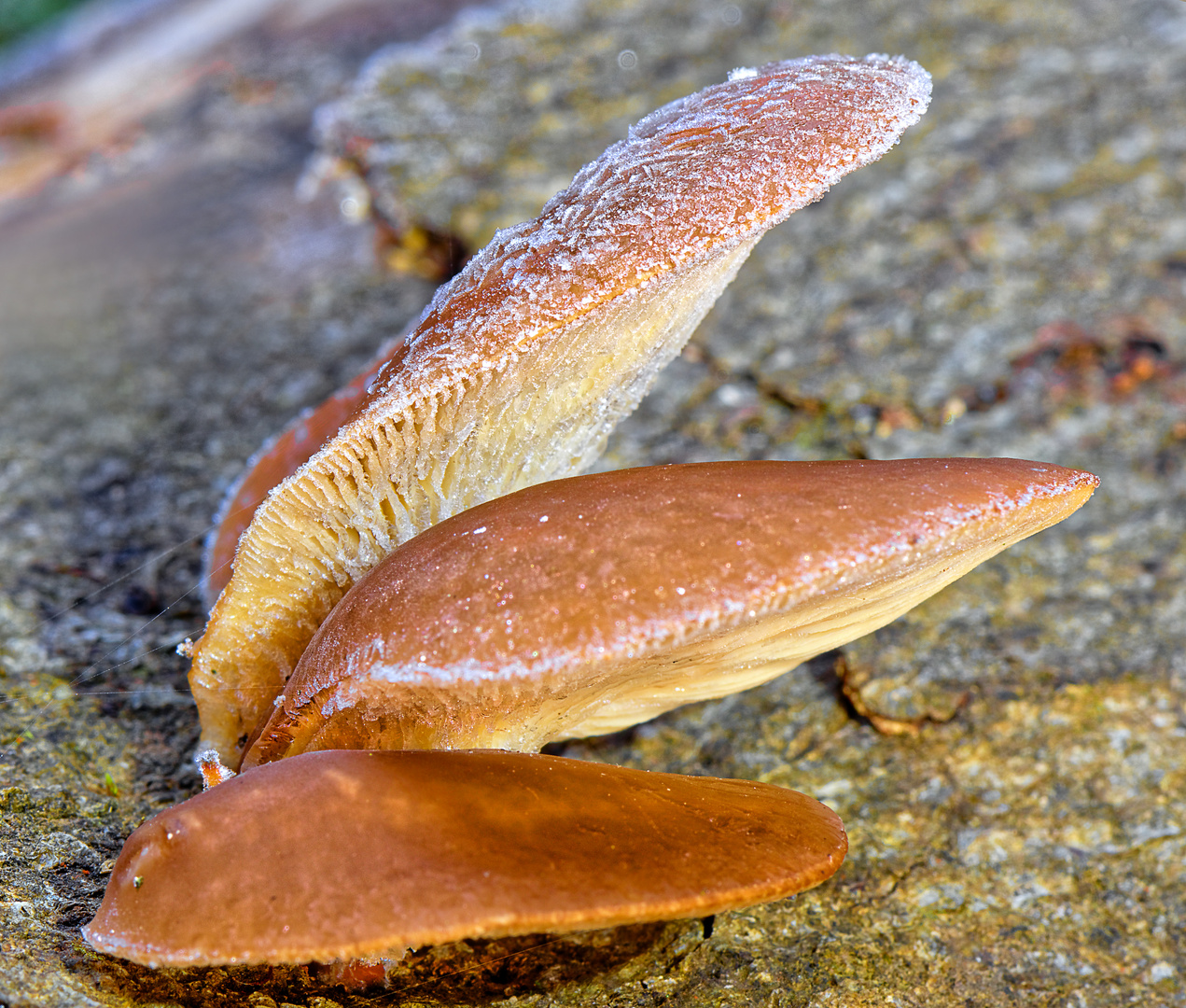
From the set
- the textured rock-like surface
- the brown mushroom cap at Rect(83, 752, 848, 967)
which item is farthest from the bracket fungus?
the textured rock-like surface

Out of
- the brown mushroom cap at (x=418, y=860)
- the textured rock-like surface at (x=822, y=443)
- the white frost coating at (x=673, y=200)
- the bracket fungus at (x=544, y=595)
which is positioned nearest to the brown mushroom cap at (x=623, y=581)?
the bracket fungus at (x=544, y=595)

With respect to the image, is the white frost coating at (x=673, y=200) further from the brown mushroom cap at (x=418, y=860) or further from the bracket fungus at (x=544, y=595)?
the brown mushroom cap at (x=418, y=860)

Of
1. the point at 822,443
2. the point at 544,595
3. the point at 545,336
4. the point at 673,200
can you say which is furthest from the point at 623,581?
the point at 822,443

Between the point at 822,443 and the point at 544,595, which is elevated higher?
the point at 544,595

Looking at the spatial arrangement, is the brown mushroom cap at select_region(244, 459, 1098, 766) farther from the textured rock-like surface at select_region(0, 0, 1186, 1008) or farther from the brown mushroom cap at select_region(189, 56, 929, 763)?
the textured rock-like surface at select_region(0, 0, 1186, 1008)

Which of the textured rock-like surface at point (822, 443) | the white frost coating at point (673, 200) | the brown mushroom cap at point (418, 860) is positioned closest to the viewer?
the brown mushroom cap at point (418, 860)

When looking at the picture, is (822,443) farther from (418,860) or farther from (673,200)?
(418,860)
